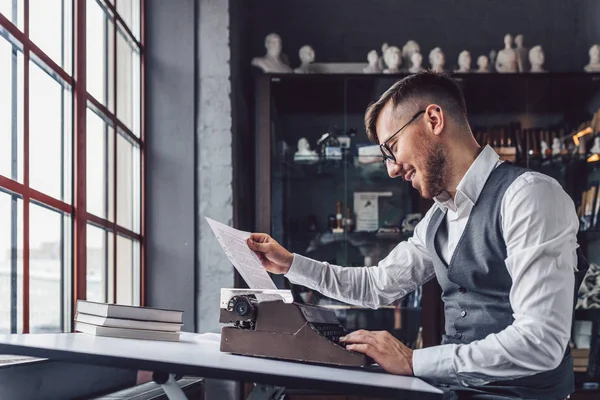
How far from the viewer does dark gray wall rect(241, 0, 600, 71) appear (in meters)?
5.30

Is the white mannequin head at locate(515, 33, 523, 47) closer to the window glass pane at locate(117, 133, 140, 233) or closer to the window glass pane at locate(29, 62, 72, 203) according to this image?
the window glass pane at locate(117, 133, 140, 233)

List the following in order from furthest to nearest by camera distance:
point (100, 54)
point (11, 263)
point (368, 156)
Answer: point (368, 156) < point (100, 54) < point (11, 263)

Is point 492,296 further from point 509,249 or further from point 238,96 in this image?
point 238,96

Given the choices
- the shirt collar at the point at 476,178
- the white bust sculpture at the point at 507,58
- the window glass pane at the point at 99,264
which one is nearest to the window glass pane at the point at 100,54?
the window glass pane at the point at 99,264

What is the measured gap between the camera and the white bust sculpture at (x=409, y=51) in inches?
194

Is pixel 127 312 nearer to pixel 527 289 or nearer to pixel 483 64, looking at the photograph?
pixel 527 289

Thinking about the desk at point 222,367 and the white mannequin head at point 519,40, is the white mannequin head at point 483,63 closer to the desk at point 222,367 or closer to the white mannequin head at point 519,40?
the white mannequin head at point 519,40

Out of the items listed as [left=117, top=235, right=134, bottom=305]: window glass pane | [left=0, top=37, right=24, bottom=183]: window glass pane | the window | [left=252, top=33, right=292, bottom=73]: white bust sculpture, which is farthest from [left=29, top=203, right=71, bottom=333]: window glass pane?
[left=252, top=33, right=292, bottom=73]: white bust sculpture

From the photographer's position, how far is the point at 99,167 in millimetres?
3127

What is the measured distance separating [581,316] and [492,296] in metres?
2.81

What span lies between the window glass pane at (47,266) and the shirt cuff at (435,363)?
1.12 m

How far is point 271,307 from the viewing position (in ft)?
5.98

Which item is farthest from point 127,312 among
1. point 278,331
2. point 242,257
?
point 278,331

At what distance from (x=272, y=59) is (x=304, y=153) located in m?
0.56
